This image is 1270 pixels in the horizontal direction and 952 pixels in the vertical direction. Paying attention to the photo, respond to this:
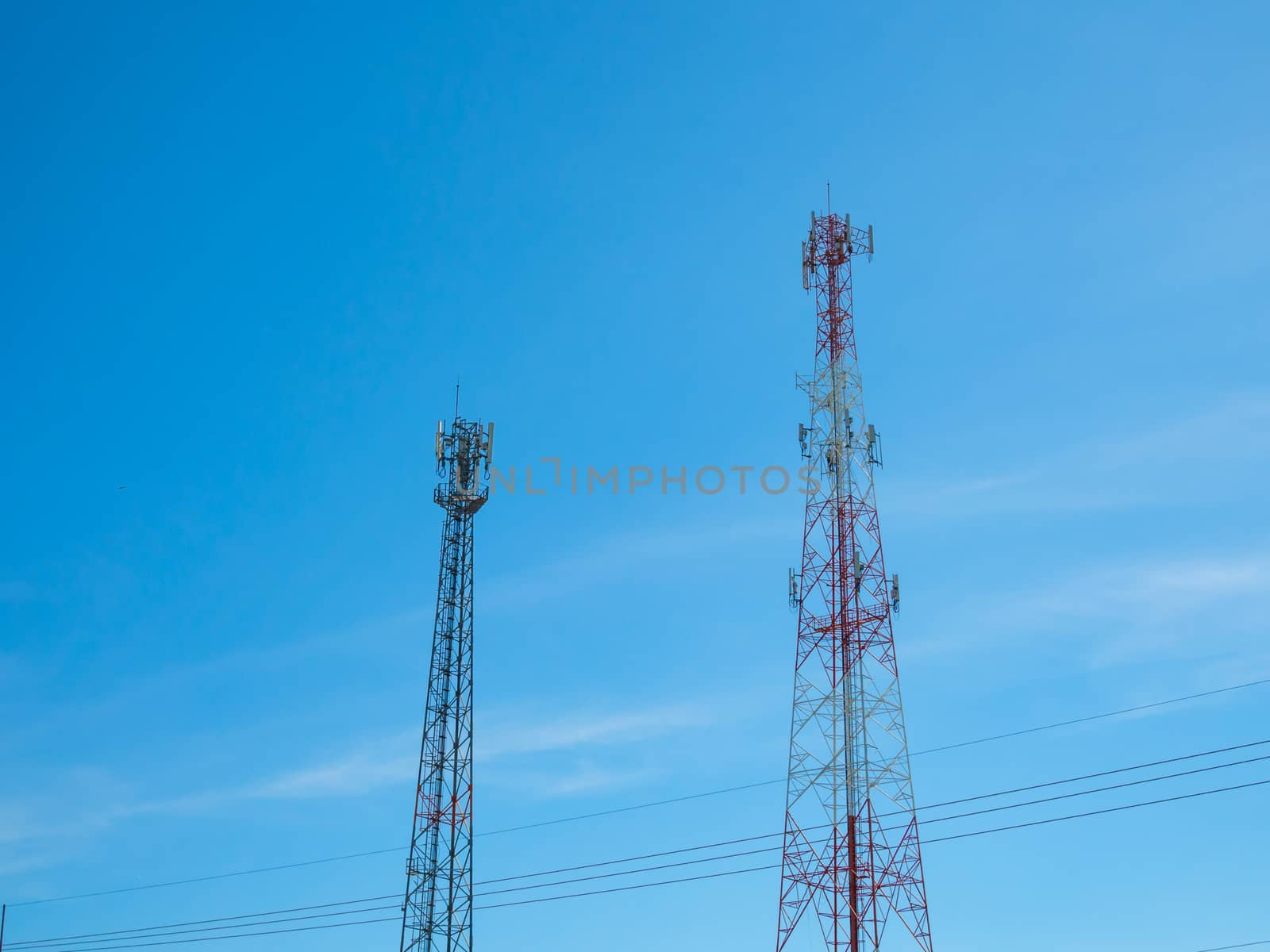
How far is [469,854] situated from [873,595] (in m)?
25.4

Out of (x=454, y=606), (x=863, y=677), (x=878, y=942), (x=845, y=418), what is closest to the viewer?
(x=878, y=942)

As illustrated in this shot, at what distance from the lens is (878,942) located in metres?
58.0

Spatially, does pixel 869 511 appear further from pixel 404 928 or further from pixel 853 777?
pixel 404 928

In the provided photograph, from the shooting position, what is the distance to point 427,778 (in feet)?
230

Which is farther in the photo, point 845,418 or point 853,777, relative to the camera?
point 845,418

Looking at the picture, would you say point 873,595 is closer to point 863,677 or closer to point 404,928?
point 863,677

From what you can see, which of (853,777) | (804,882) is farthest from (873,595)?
(804,882)

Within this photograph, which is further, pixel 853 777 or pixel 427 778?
pixel 427 778

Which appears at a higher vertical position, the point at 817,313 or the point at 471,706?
the point at 817,313

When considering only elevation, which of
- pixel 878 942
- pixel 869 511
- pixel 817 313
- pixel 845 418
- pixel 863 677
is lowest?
pixel 878 942

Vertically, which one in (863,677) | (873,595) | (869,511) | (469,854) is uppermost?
(869,511)

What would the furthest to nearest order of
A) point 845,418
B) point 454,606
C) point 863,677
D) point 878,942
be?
point 454,606 → point 845,418 → point 863,677 → point 878,942

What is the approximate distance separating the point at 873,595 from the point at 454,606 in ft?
78.6

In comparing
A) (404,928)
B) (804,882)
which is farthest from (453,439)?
(804,882)
